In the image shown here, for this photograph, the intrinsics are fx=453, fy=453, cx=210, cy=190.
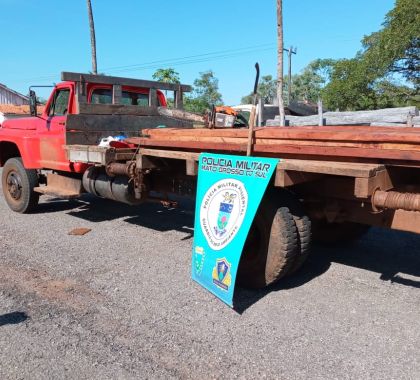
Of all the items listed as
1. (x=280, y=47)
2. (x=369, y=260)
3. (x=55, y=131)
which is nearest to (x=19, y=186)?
(x=55, y=131)

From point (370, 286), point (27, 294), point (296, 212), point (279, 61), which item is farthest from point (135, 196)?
point (279, 61)

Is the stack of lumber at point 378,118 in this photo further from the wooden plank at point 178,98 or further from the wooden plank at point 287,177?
the wooden plank at point 287,177

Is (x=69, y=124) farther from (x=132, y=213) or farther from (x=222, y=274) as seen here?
(x=222, y=274)

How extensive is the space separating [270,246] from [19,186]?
518 cm

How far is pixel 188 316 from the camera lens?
3.67 meters

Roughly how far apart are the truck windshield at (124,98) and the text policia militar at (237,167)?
11.3 ft

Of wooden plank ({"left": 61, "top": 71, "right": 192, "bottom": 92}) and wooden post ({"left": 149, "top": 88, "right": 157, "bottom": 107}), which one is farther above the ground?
wooden plank ({"left": 61, "top": 71, "right": 192, "bottom": 92})

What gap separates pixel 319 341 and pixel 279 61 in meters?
15.0

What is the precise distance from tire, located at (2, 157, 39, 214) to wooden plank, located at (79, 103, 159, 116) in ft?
5.48

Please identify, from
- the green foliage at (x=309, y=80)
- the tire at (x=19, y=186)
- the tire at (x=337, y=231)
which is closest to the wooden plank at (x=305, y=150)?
the tire at (x=337, y=231)

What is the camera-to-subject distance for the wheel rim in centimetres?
749

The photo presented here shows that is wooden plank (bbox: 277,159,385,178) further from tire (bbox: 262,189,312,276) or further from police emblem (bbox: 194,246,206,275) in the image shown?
police emblem (bbox: 194,246,206,275)

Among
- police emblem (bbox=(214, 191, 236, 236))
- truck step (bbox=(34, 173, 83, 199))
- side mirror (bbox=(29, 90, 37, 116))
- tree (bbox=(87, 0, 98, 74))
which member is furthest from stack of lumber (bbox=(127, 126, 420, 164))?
tree (bbox=(87, 0, 98, 74))

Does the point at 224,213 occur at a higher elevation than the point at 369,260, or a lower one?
higher
